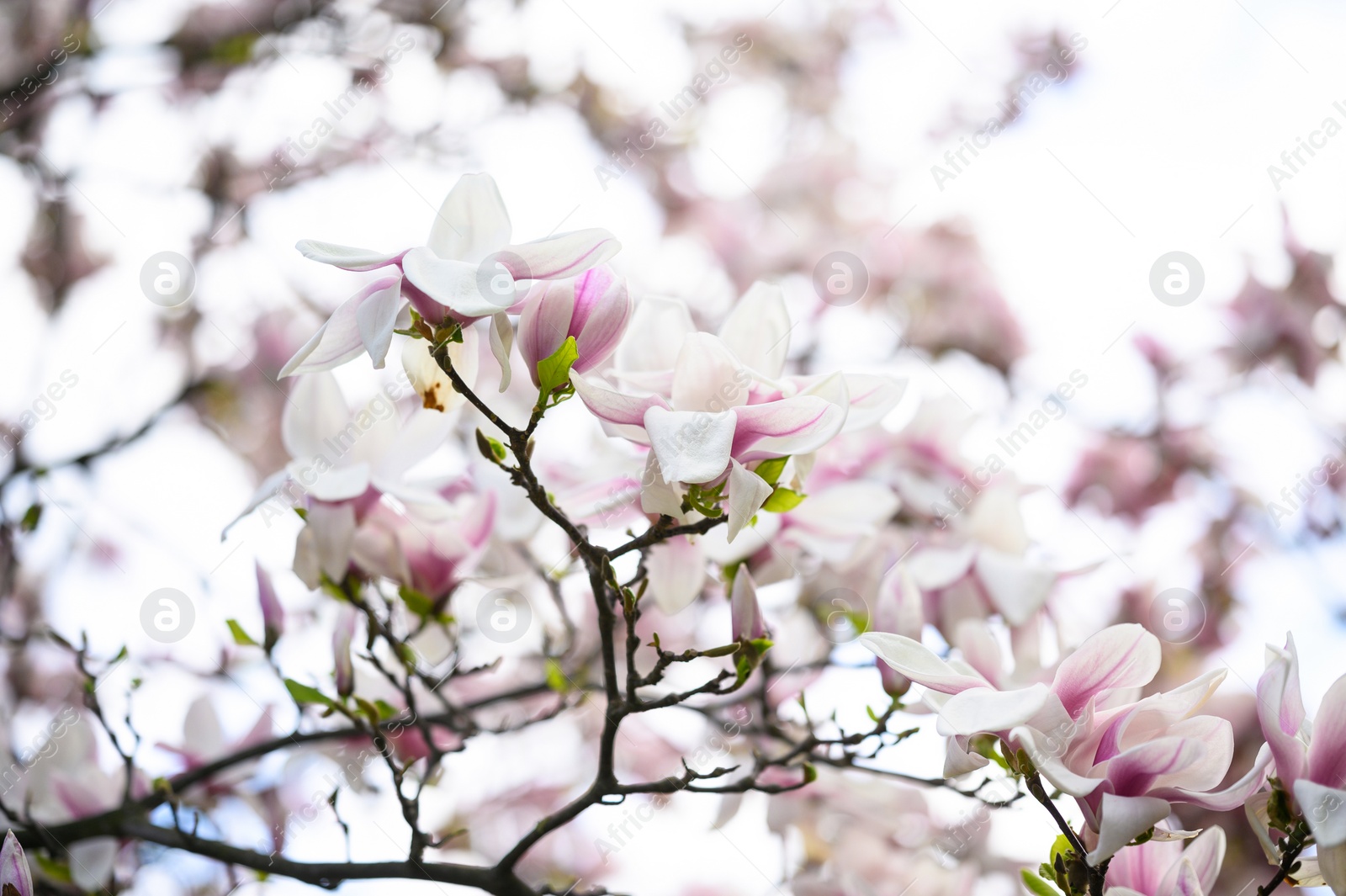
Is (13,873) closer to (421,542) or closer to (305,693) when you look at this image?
(305,693)

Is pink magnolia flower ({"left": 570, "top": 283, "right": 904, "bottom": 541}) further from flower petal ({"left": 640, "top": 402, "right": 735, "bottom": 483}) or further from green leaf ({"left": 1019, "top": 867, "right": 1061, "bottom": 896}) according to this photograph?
green leaf ({"left": 1019, "top": 867, "right": 1061, "bottom": 896})

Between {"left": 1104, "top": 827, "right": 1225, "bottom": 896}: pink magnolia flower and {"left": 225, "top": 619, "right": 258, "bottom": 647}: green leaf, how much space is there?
1.03m

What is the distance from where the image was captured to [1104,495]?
9.96 feet

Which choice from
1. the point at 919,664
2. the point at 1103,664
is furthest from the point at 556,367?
the point at 1103,664

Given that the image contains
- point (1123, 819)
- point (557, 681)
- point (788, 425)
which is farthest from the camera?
point (557, 681)

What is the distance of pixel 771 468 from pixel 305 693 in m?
0.63

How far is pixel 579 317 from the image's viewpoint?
0.87 metres

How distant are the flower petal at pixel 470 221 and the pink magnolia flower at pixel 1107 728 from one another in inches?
19.3

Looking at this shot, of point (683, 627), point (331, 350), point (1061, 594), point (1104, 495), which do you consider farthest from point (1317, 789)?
point (1104, 495)

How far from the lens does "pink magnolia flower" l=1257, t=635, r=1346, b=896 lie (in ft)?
2.35

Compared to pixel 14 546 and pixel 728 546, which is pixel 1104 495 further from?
pixel 14 546

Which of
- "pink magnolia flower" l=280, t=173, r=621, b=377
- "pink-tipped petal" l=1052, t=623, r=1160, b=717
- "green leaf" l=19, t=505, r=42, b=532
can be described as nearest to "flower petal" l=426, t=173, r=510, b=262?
"pink magnolia flower" l=280, t=173, r=621, b=377

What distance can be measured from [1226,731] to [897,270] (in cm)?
307

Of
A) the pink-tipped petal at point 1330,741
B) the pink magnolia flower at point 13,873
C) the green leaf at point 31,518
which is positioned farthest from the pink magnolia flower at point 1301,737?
the green leaf at point 31,518
